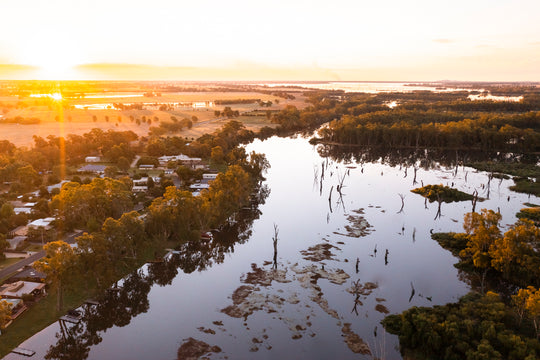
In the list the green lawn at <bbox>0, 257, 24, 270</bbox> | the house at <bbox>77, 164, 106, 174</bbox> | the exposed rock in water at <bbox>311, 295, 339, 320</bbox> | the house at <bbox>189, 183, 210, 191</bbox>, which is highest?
the house at <bbox>77, 164, 106, 174</bbox>

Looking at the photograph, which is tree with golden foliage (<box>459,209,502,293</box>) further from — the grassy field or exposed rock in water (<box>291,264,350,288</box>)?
the grassy field

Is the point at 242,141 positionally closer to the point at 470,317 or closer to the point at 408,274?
the point at 408,274

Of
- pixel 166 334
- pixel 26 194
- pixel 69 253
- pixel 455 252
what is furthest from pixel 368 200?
pixel 26 194

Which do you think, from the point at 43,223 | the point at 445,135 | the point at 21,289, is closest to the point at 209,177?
the point at 43,223

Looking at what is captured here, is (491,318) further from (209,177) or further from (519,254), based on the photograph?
(209,177)

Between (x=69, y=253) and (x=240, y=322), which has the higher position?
(x=69, y=253)

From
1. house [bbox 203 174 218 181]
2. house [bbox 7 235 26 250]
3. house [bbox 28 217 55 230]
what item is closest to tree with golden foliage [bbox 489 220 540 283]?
house [bbox 203 174 218 181]

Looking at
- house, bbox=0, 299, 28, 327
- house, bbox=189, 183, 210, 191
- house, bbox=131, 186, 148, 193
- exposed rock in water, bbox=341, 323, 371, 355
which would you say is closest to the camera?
exposed rock in water, bbox=341, 323, 371, 355

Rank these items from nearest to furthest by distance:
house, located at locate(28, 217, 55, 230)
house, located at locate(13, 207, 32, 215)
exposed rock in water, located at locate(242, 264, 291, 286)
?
exposed rock in water, located at locate(242, 264, 291, 286)
house, located at locate(28, 217, 55, 230)
house, located at locate(13, 207, 32, 215)
